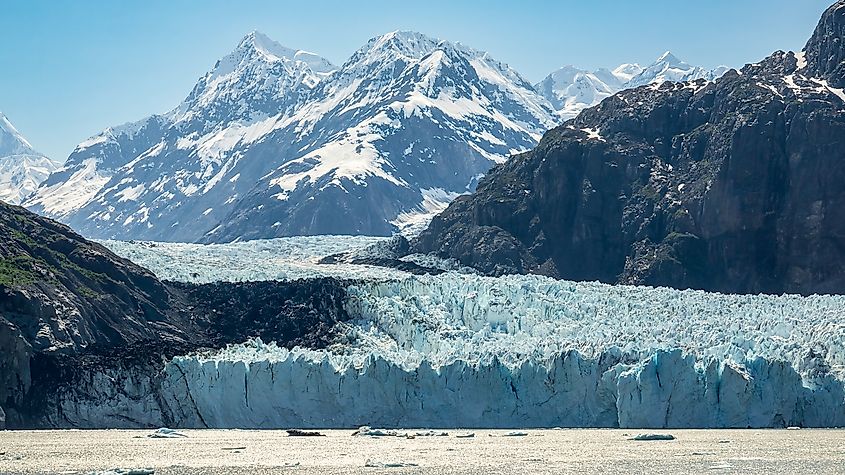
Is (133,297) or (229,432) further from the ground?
(133,297)

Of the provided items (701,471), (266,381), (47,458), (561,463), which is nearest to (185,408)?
(266,381)

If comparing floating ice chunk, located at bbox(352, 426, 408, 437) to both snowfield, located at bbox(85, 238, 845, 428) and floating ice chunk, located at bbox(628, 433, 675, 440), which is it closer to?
snowfield, located at bbox(85, 238, 845, 428)

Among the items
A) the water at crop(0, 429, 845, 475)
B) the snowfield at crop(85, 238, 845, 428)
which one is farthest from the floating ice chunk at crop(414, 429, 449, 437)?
the snowfield at crop(85, 238, 845, 428)

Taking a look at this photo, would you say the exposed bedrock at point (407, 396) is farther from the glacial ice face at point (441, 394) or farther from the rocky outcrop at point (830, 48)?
the rocky outcrop at point (830, 48)

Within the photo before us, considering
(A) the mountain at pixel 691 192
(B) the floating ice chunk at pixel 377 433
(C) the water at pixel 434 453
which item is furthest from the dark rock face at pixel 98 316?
(A) the mountain at pixel 691 192

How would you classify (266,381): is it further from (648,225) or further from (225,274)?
(648,225)
